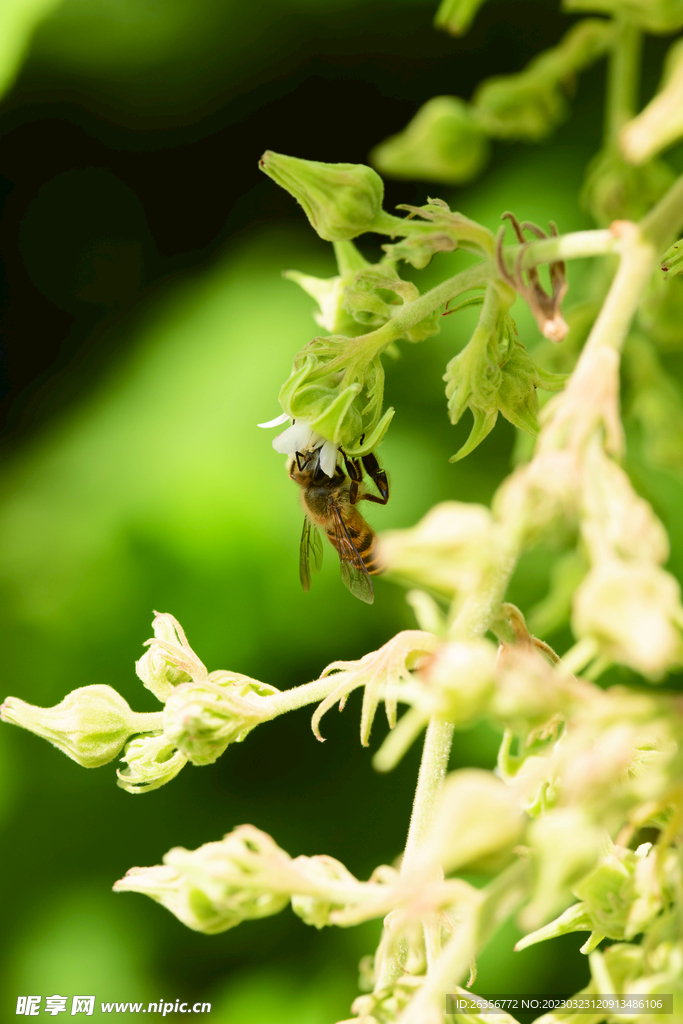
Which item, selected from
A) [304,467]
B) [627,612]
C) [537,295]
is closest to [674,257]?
[537,295]

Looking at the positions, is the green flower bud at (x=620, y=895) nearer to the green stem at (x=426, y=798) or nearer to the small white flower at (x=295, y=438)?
the green stem at (x=426, y=798)

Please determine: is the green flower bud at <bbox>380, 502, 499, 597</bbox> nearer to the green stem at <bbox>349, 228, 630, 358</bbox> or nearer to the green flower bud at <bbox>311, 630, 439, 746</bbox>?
the green stem at <bbox>349, 228, 630, 358</bbox>

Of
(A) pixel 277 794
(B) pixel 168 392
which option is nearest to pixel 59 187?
(B) pixel 168 392

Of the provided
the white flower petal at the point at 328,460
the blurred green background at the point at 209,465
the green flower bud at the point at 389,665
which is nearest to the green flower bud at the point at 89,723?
the green flower bud at the point at 389,665

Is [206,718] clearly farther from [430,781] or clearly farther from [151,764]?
[430,781]

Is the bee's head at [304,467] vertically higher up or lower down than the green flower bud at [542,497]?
higher up

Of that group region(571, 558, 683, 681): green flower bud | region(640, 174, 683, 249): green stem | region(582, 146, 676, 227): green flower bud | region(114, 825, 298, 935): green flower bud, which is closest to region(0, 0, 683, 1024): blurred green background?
region(582, 146, 676, 227): green flower bud
